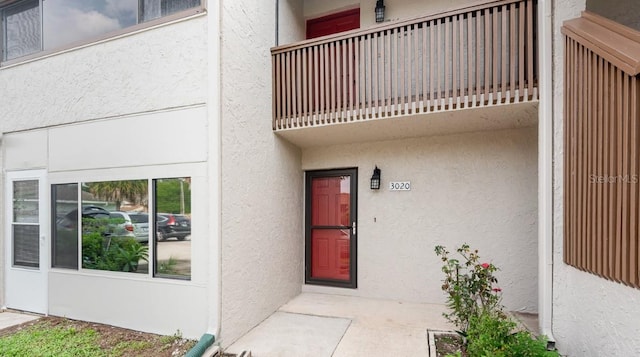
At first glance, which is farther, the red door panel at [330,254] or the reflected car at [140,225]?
the red door panel at [330,254]

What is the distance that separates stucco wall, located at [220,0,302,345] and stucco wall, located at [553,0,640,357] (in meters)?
3.30

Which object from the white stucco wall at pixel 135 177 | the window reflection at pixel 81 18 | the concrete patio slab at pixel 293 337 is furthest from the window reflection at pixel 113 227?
the window reflection at pixel 81 18

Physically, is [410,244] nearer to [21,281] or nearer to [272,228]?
[272,228]

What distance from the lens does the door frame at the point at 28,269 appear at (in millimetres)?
4367

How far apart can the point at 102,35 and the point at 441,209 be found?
535cm

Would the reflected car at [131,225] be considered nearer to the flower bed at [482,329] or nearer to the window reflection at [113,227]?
the window reflection at [113,227]

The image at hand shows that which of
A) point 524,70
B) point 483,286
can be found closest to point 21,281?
point 483,286

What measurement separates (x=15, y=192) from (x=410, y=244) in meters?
6.23

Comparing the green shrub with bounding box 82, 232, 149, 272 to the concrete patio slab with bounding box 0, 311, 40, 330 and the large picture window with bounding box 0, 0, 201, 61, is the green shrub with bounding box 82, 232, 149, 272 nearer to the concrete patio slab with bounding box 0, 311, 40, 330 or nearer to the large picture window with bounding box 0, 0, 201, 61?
the concrete patio slab with bounding box 0, 311, 40, 330

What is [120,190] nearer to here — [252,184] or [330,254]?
[252,184]

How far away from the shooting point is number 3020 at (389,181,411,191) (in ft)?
15.6

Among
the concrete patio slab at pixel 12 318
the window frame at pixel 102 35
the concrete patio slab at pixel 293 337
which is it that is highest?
the window frame at pixel 102 35

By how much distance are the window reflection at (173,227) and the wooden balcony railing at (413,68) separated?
5.61 ft

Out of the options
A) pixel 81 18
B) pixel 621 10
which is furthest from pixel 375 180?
pixel 81 18
